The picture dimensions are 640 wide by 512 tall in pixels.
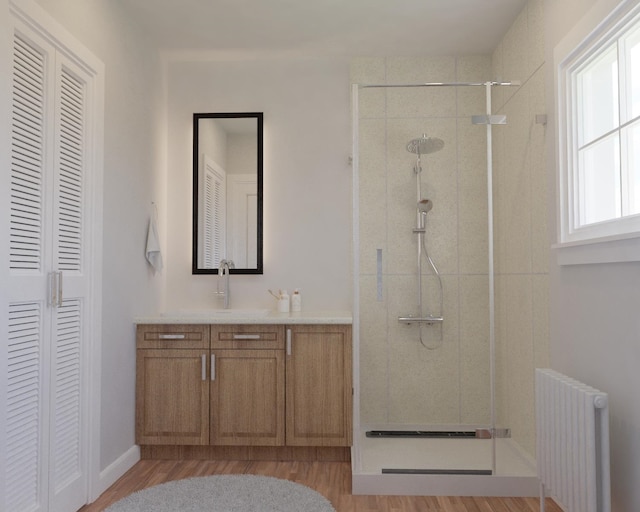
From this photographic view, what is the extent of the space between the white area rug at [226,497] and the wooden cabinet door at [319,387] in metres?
0.40

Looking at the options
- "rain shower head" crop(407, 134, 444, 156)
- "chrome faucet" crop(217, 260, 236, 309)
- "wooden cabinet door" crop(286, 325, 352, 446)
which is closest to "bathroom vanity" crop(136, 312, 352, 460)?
"wooden cabinet door" crop(286, 325, 352, 446)

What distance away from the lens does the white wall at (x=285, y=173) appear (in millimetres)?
4109

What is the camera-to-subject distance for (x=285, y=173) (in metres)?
4.15

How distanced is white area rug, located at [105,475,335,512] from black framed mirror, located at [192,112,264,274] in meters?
1.52

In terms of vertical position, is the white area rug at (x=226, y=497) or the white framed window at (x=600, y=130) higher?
the white framed window at (x=600, y=130)

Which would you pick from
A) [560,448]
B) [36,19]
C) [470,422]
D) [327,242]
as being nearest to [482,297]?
[470,422]

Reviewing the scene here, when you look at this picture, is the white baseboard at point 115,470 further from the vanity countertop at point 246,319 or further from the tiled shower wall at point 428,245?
the tiled shower wall at point 428,245

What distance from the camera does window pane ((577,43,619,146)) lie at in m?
2.35

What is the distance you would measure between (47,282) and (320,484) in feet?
5.74

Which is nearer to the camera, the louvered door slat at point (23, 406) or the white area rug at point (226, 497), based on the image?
the louvered door slat at point (23, 406)

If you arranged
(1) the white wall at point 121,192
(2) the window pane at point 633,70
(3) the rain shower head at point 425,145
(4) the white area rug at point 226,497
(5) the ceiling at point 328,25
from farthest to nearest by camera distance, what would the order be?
(3) the rain shower head at point 425,145 < (5) the ceiling at point 328,25 < (1) the white wall at point 121,192 < (4) the white area rug at point 226,497 < (2) the window pane at point 633,70

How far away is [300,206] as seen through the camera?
4137 mm

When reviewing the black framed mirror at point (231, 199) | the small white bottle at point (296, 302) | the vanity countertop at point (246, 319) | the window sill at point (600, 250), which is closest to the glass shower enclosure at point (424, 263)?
the small white bottle at point (296, 302)

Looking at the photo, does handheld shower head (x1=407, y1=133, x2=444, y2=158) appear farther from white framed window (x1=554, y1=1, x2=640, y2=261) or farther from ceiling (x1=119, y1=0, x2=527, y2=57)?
white framed window (x1=554, y1=1, x2=640, y2=261)
